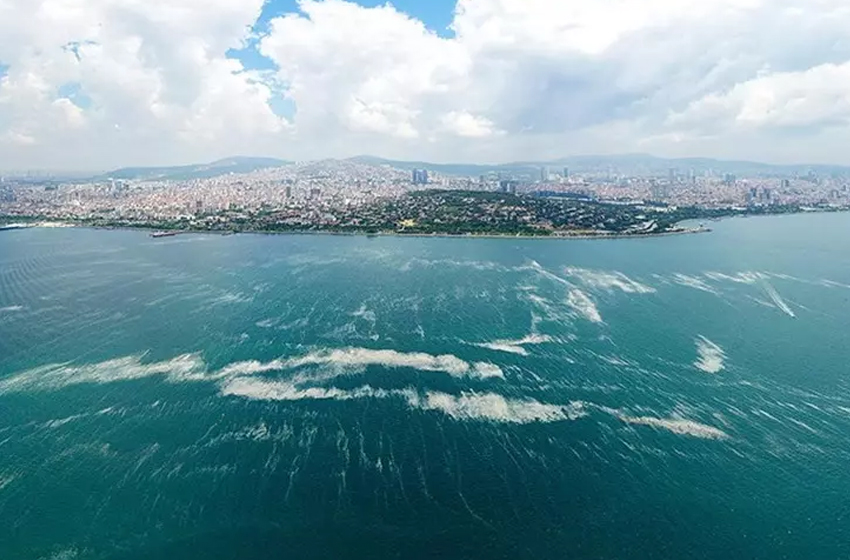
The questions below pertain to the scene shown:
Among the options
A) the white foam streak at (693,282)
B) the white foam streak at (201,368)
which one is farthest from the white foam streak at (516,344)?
the white foam streak at (693,282)

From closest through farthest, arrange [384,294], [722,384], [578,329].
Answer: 1. [722,384]
2. [578,329]
3. [384,294]

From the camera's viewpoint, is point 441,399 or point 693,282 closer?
point 441,399

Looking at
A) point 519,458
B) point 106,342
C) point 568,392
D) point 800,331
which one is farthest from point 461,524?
point 800,331

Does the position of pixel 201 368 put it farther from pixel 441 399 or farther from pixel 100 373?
pixel 441 399

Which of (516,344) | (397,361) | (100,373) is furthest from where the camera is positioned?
(516,344)

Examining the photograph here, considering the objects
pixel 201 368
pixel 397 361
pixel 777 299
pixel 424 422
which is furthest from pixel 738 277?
pixel 201 368

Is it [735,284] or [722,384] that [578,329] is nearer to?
[722,384]

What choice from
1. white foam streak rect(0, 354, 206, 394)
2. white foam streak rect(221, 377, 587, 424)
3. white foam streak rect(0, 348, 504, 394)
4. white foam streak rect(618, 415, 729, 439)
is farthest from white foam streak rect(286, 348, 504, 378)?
white foam streak rect(618, 415, 729, 439)

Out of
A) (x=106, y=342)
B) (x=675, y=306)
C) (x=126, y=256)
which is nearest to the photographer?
(x=106, y=342)
